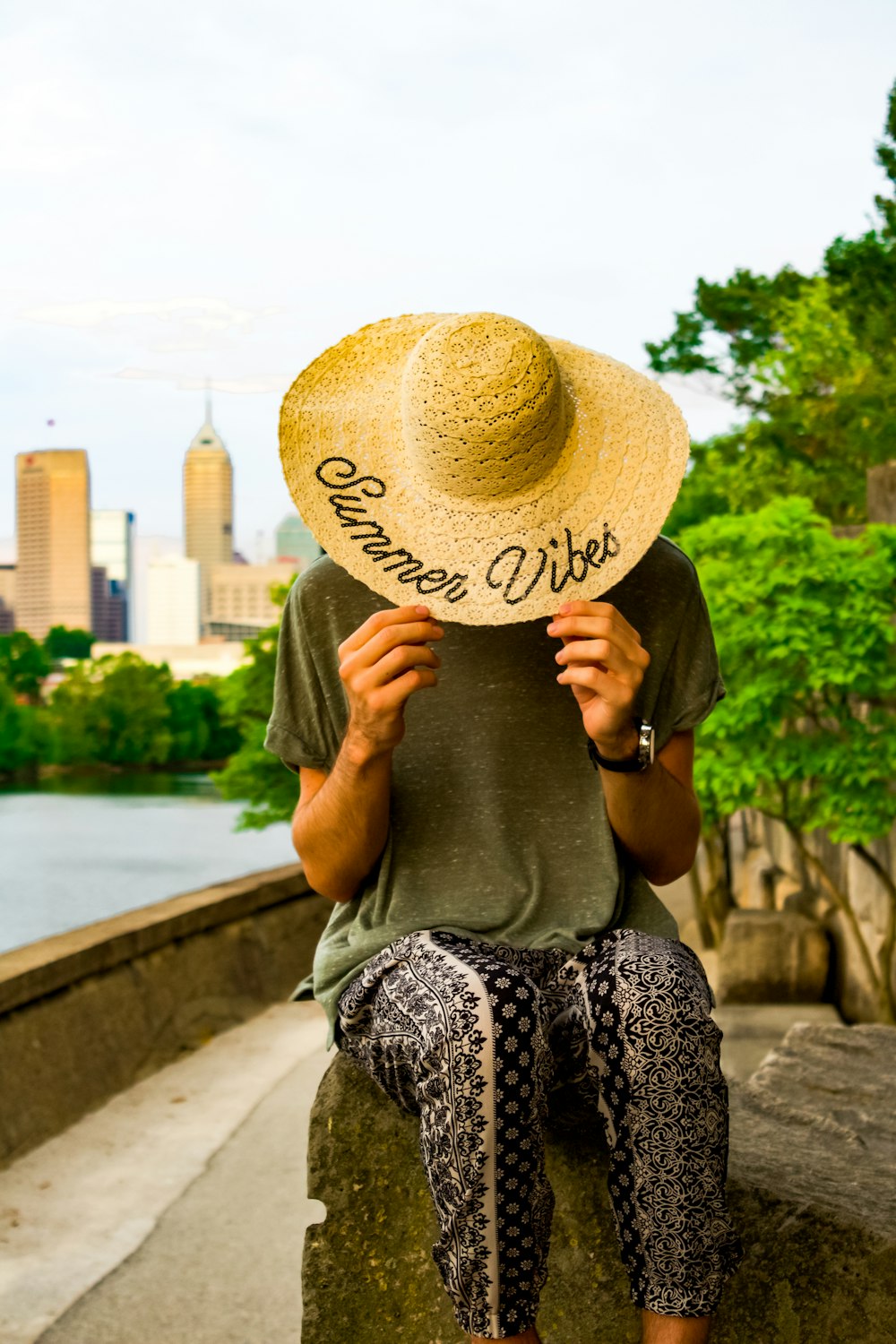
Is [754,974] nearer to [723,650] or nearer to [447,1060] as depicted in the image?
[723,650]

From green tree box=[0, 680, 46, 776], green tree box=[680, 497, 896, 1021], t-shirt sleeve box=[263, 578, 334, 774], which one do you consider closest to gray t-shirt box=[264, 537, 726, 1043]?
t-shirt sleeve box=[263, 578, 334, 774]

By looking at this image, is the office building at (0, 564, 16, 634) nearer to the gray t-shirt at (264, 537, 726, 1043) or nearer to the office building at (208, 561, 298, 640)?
the office building at (208, 561, 298, 640)

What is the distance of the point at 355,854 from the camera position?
1910 mm

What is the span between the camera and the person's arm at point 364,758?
1.72m

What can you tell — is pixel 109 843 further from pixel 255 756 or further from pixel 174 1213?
pixel 174 1213

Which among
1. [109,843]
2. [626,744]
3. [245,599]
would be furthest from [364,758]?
[109,843]

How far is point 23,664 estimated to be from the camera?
16234 millimetres

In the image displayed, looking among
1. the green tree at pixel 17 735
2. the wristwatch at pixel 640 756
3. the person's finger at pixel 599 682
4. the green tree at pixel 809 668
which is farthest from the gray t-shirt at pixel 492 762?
the green tree at pixel 17 735

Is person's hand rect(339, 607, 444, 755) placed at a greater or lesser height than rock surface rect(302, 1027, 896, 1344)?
greater

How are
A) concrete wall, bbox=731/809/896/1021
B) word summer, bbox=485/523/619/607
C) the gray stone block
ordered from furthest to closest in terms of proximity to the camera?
the gray stone block < concrete wall, bbox=731/809/896/1021 < word summer, bbox=485/523/619/607

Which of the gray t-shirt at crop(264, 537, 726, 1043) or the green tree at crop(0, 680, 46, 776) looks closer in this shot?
the gray t-shirt at crop(264, 537, 726, 1043)

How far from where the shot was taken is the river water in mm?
14656

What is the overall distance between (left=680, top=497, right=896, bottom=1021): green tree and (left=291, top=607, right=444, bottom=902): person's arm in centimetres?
334

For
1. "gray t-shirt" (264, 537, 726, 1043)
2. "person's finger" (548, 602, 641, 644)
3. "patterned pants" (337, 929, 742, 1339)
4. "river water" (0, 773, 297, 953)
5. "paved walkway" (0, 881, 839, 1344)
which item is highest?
"person's finger" (548, 602, 641, 644)
